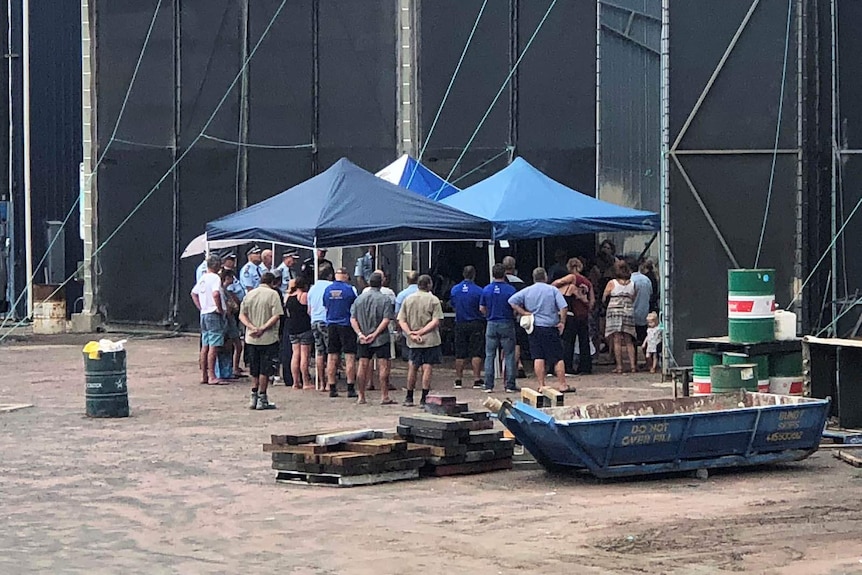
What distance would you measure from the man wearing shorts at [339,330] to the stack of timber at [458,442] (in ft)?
17.2

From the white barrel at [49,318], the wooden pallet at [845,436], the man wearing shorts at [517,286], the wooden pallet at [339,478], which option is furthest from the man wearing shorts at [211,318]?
the white barrel at [49,318]

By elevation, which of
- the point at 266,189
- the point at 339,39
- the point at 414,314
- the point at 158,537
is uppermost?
the point at 339,39

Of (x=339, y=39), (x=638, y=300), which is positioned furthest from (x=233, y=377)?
(x=339, y=39)

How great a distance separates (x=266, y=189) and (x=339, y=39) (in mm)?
3200

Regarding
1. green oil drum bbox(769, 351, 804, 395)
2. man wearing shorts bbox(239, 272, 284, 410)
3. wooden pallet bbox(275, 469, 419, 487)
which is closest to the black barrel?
man wearing shorts bbox(239, 272, 284, 410)

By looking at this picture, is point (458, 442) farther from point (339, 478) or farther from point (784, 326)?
point (784, 326)

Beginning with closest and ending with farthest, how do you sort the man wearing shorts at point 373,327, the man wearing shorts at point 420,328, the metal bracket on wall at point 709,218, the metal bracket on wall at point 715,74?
the man wearing shorts at point 420,328
the man wearing shorts at point 373,327
the metal bracket on wall at point 715,74
the metal bracket on wall at point 709,218

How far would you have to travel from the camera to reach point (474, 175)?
2631cm

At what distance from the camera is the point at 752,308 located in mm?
15617

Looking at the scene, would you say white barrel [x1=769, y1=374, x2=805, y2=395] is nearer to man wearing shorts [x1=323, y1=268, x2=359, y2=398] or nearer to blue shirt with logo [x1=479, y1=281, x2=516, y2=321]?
blue shirt with logo [x1=479, y1=281, x2=516, y2=321]

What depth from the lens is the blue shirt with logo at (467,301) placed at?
65.8 feet

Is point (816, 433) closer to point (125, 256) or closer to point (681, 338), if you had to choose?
point (681, 338)

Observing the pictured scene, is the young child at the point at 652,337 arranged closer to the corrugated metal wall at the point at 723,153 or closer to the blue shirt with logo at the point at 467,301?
the corrugated metal wall at the point at 723,153

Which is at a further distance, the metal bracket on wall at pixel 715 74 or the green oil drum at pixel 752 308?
the metal bracket on wall at pixel 715 74
